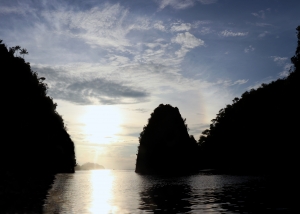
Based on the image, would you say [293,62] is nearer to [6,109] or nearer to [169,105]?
[6,109]

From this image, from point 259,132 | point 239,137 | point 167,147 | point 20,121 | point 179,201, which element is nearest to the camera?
point 179,201

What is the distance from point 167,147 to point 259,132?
61959 millimetres

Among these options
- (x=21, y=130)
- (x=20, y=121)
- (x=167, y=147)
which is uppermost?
(x=167, y=147)

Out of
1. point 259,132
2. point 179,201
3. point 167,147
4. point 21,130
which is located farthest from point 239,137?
point 179,201

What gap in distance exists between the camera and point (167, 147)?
167 meters

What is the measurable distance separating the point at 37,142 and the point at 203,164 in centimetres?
12857

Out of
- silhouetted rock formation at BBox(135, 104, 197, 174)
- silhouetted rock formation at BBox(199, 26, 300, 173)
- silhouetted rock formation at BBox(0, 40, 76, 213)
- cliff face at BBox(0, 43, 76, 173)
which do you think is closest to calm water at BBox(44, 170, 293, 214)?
silhouetted rock formation at BBox(0, 40, 76, 213)

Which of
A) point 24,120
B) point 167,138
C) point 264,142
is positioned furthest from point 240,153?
point 24,120

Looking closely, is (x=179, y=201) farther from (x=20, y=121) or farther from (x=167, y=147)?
(x=167, y=147)

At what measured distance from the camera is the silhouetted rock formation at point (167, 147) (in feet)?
547

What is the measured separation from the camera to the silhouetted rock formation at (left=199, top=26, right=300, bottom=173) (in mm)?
67938

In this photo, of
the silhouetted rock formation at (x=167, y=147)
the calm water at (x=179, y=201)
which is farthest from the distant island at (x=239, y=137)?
the calm water at (x=179, y=201)

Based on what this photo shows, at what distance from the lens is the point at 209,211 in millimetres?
20875

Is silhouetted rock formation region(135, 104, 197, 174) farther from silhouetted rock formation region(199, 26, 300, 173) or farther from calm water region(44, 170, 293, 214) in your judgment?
calm water region(44, 170, 293, 214)
